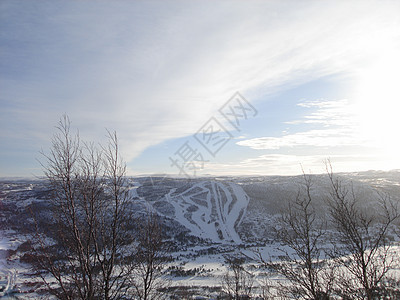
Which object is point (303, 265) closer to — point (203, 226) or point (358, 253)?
point (358, 253)

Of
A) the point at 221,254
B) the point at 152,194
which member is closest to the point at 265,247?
the point at 221,254

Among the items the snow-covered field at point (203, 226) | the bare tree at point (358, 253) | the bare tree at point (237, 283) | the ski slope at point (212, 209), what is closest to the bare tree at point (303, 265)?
the bare tree at point (358, 253)

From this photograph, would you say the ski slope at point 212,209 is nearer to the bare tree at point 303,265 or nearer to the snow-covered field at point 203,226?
the snow-covered field at point 203,226

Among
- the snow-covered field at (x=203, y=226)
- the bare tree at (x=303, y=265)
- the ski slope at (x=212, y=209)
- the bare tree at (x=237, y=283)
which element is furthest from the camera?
the ski slope at (x=212, y=209)

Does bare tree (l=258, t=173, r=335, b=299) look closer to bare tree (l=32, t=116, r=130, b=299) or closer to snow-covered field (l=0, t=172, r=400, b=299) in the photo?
bare tree (l=32, t=116, r=130, b=299)

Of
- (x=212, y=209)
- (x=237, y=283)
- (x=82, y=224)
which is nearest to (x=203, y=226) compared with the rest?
(x=212, y=209)

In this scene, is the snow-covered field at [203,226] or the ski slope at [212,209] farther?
the ski slope at [212,209]

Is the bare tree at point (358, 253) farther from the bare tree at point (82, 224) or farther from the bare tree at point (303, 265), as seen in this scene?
the bare tree at point (82, 224)

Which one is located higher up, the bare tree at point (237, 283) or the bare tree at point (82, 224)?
the bare tree at point (82, 224)

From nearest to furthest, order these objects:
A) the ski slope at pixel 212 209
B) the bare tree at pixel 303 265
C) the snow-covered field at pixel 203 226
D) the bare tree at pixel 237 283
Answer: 1. the bare tree at pixel 303 265
2. the bare tree at pixel 237 283
3. the snow-covered field at pixel 203 226
4. the ski slope at pixel 212 209

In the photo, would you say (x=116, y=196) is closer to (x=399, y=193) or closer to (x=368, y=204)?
(x=368, y=204)

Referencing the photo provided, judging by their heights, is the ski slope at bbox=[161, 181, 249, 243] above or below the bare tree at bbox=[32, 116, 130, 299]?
below

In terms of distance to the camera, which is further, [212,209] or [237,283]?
[212,209]

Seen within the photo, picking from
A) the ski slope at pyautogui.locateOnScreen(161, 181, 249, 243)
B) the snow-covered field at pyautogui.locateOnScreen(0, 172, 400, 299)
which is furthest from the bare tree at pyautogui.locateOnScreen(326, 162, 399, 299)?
the ski slope at pyautogui.locateOnScreen(161, 181, 249, 243)
